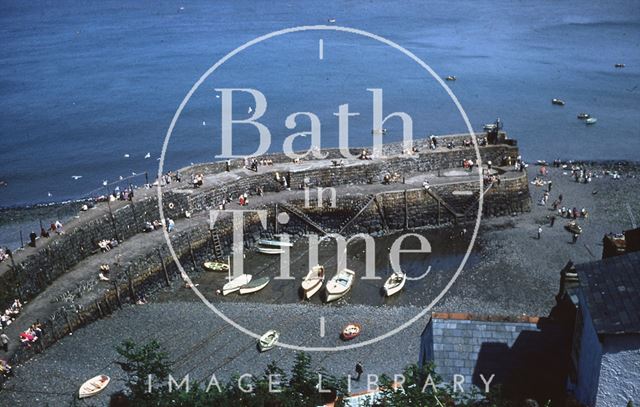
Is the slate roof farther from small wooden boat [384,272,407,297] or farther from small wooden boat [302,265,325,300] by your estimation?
small wooden boat [302,265,325,300]

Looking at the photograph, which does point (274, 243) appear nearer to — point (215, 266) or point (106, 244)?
point (215, 266)

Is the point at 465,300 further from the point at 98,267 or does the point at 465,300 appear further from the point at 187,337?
the point at 98,267

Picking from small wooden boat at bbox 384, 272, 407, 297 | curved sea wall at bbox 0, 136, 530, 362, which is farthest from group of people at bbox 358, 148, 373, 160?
small wooden boat at bbox 384, 272, 407, 297

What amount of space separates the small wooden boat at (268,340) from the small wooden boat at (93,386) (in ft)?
22.0

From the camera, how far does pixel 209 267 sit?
36.4 meters

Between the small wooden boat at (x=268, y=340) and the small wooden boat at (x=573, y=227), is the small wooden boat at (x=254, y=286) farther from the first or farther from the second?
the small wooden boat at (x=573, y=227)

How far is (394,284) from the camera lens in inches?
1318

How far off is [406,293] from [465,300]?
3.22 meters

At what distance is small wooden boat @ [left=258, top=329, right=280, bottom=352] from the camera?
27.9 m

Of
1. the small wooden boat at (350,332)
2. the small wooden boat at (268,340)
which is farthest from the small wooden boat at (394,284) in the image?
the small wooden boat at (268,340)

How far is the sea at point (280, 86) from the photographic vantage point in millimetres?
61875

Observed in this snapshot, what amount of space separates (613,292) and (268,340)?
58.6 feet

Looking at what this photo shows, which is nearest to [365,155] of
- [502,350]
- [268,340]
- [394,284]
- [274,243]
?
[274,243]

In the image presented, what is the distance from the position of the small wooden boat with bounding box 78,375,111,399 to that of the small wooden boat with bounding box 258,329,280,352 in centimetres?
671
